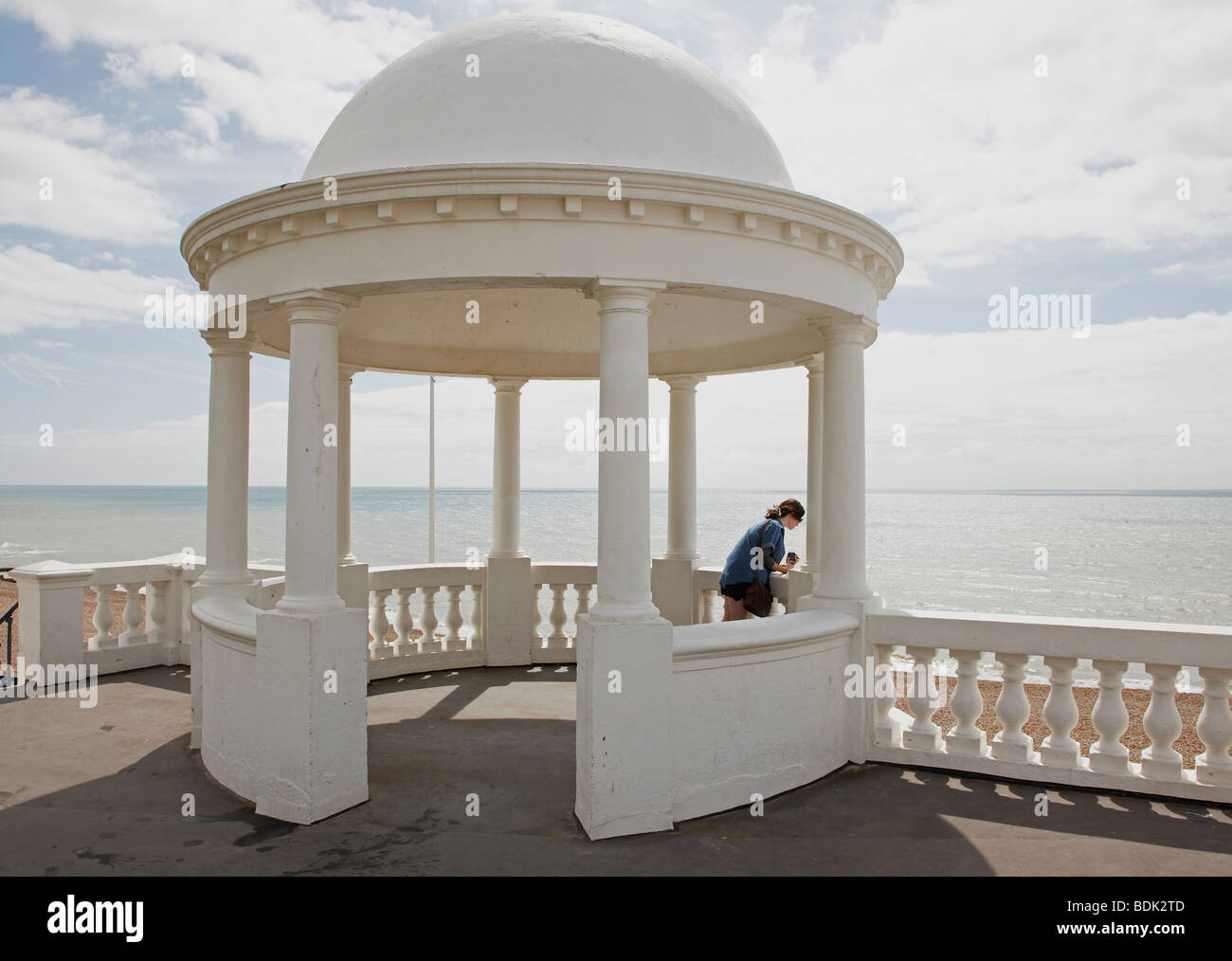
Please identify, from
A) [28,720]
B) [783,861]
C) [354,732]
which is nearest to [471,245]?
[354,732]

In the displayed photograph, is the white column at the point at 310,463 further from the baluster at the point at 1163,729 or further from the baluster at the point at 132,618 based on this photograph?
the baluster at the point at 132,618

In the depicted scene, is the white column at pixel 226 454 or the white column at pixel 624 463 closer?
the white column at pixel 624 463

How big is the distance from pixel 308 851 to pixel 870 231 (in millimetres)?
6377

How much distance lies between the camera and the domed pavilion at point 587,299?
622 centimetres

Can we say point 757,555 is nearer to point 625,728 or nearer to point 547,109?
point 625,728

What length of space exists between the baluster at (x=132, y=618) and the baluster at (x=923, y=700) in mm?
9818

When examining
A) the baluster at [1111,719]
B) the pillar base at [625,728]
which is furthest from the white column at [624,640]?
the baluster at [1111,719]

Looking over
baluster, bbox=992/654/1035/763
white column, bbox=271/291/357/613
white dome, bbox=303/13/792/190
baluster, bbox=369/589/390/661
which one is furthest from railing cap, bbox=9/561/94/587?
baluster, bbox=992/654/1035/763

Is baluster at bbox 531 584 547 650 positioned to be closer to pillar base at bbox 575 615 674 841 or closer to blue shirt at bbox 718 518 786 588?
blue shirt at bbox 718 518 786 588

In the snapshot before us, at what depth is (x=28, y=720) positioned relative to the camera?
9336mm

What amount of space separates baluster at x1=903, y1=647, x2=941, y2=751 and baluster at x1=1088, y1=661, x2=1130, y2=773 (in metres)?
1.22

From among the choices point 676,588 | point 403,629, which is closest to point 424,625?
point 403,629

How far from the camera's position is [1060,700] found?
7078 millimetres

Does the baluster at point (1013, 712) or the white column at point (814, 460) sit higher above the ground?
the white column at point (814, 460)
